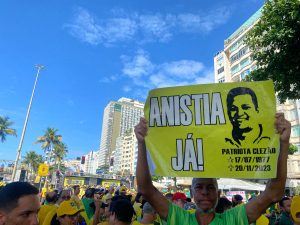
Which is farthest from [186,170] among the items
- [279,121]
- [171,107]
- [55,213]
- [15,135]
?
[15,135]

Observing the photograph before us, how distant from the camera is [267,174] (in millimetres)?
2414

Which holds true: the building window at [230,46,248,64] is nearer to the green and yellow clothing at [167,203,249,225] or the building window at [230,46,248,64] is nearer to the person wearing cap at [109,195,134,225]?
the person wearing cap at [109,195,134,225]

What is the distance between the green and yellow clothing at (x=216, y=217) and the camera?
239 cm

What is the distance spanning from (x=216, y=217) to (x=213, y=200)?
0.48 feet

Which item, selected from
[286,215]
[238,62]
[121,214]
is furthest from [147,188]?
[238,62]

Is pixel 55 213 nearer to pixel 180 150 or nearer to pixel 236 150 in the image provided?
pixel 180 150

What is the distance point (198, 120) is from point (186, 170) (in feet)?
1.67

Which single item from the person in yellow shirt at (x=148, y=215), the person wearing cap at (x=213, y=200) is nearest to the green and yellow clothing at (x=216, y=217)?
the person wearing cap at (x=213, y=200)

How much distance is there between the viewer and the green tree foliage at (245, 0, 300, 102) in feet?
30.1

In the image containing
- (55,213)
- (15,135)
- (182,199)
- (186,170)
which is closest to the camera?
(186,170)

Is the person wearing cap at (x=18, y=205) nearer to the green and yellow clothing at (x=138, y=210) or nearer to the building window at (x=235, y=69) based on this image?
the green and yellow clothing at (x=138, y=210)

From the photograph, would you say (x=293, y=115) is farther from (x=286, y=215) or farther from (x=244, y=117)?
(x=244, y=117)

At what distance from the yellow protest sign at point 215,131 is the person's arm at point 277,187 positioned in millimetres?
62

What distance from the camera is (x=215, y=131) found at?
2.63m
